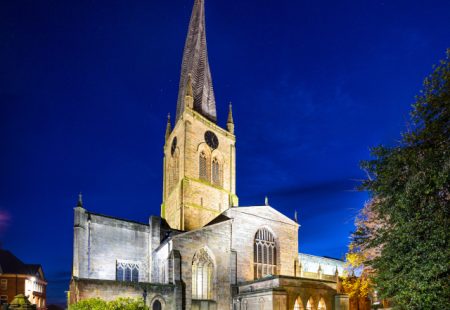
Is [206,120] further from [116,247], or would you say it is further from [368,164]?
[368,164]

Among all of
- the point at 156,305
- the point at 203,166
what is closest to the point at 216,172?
the point at 203,166

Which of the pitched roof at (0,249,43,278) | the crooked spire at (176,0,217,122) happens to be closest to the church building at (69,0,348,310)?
the crooked spire at (176,0,217,122)

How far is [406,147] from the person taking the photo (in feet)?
44.8

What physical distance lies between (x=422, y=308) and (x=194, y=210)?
29259mm

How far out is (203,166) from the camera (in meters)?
43.1

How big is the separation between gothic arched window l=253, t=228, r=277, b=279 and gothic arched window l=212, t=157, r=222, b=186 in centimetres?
1083

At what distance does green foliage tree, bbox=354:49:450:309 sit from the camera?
1184 cm

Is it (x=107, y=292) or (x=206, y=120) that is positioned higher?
(x=206, y=120)

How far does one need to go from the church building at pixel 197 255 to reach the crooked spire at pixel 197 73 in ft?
15.4

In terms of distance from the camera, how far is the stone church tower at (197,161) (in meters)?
40.4

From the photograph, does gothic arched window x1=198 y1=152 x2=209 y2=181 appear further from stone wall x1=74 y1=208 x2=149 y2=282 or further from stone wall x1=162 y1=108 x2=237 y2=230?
stone wall x1=74 y1=208 x2=149 y2=282

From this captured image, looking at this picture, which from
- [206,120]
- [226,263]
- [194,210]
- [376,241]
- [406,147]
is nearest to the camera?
[406,147]

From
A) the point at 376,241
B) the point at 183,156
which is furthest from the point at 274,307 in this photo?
the point at 183,156

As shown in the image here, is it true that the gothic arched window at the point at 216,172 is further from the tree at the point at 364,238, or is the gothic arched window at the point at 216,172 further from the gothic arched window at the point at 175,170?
the tree at the point at 364,238
